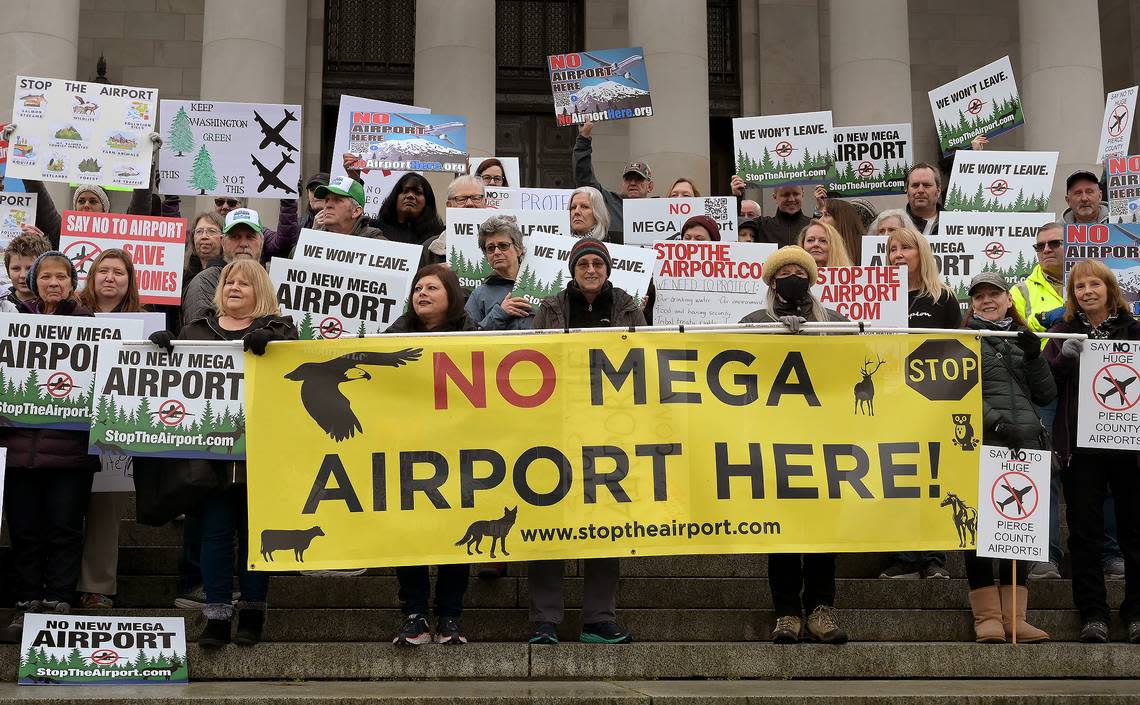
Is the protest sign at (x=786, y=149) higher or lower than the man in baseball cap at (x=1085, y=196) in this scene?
higher

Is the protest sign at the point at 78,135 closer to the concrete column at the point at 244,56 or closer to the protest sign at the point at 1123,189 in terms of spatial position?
the concrete column at the point at 244,56

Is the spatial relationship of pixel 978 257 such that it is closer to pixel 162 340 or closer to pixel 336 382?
pixel 336 382

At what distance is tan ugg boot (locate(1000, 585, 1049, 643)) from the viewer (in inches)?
367

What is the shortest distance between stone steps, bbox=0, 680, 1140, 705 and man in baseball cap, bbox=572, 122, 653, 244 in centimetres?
657

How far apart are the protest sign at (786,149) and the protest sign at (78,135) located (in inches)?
229

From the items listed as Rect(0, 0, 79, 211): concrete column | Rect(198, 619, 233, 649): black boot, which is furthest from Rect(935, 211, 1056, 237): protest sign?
Rect(0, 0, 79, 211): concrete column

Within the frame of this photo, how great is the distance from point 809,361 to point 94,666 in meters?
4.52

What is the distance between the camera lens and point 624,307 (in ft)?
31.8

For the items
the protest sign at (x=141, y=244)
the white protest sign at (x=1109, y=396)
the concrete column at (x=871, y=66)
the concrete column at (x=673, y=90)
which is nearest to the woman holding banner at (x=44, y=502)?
the protest sign at (x=141, y=244)

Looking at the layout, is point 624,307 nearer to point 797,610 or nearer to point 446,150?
point 797,610

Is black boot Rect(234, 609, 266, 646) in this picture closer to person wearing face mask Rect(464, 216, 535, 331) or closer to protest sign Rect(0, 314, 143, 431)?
protest sign Rect(0, 314, 143, 431)

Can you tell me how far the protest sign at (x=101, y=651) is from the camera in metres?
8.40

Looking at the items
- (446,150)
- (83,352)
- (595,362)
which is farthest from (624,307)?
(446,150)

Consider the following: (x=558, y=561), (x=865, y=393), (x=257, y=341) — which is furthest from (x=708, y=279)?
(x=257, y=341)
